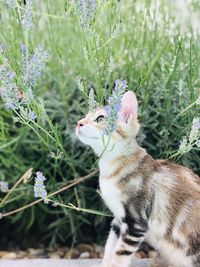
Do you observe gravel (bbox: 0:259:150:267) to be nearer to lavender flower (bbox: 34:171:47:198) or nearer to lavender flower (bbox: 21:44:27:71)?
lavender flower (bbox: 34:171:47:198)

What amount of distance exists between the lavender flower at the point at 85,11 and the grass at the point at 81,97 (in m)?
0.48

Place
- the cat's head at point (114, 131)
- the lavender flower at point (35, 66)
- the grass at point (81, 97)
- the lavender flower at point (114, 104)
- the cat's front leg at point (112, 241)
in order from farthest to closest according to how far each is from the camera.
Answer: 1. the grass at point (81, 97)
2. the cat's front leg at point (112, 241)
3. the cat's head at point (114, 131)
4. the lavender flower at point (35, 66)
5. the lavender flower at point (114, 104)

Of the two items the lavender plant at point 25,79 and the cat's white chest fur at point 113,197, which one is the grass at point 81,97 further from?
the lavender plant at point 25,79

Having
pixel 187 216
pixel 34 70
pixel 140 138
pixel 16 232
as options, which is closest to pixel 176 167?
pixel 187 216

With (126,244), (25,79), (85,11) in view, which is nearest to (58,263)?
(126,244)

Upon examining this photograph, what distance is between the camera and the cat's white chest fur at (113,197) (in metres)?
2.49

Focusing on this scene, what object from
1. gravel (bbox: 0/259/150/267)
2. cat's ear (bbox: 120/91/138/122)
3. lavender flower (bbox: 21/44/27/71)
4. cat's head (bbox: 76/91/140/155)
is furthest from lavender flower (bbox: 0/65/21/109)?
gravel (bbox: 0/259/150/267)

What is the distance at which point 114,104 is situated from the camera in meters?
2.20

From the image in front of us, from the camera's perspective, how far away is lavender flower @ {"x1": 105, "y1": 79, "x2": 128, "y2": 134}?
7.18 feet

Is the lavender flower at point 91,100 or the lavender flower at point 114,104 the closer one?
the lavender flower at point 114,104

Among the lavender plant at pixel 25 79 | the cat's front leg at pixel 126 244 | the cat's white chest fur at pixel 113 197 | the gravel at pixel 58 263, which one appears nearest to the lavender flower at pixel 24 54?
the lavender plant at pixel 25 79

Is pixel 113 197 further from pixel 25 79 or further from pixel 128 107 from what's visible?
pixel 25 79

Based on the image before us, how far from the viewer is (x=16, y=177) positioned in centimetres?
337

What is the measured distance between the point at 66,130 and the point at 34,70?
1.01 m
